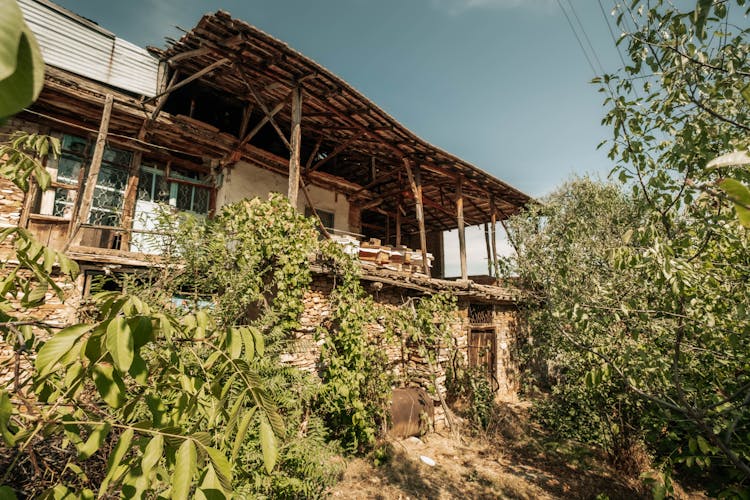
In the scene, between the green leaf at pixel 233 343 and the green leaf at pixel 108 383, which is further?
the green leaf at pixel 233 343

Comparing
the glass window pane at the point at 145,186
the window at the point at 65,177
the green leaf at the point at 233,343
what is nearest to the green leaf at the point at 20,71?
the green leaf at the point at 233,343

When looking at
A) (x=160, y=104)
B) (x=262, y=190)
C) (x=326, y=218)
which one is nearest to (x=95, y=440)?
(x=160, y=104)

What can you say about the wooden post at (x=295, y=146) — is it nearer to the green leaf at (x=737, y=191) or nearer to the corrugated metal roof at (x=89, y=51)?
the corrugated metal roof at (x=89, y=51)

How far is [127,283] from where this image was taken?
3.70m

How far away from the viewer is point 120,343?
2.54ft

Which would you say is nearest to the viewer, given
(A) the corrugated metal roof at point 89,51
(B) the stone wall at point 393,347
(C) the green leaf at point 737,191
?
(C) the green leaf at point 737,191

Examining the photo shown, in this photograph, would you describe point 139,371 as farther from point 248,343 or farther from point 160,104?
point 160,104

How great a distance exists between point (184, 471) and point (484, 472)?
246 inches

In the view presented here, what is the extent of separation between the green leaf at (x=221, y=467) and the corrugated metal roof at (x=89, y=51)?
29.2 feet

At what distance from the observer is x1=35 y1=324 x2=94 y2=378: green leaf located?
2.47ft

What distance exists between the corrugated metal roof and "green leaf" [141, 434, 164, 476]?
347 inches

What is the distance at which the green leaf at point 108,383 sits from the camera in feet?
2.71

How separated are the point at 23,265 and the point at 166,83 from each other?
817 centimetres

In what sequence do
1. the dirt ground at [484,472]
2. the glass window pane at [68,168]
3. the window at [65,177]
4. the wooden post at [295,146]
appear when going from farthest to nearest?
1. the glass window pane at [68,168]
2. the window at [65,177]
3. the wooden post at [295,146]
4. the dirt ground at [484,472]
